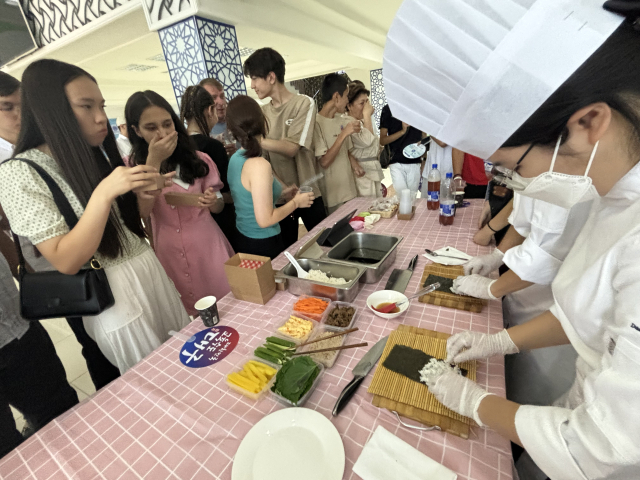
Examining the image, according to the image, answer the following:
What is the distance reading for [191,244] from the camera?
1.84 m

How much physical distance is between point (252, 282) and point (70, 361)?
2.31m

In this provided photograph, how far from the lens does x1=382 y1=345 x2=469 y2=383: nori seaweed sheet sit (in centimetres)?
86

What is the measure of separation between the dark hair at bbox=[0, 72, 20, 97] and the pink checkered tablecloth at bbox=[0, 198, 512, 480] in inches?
63.2

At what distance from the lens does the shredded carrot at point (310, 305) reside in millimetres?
1174

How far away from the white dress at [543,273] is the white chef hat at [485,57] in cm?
58

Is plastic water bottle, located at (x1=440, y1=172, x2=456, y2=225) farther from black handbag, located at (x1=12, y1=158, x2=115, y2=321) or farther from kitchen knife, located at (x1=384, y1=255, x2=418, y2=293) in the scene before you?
black handbag, located at (x1=12, y1=158, x2=115, y2=321)

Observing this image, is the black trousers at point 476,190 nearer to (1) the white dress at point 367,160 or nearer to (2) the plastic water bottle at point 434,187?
(1) the white dress at point 367,160

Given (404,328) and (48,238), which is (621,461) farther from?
(48,238)

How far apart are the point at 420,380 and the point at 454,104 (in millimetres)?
758

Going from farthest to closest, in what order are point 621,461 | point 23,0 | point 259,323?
point 23,0, point 259,323, point 621,461

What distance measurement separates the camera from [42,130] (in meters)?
1.05

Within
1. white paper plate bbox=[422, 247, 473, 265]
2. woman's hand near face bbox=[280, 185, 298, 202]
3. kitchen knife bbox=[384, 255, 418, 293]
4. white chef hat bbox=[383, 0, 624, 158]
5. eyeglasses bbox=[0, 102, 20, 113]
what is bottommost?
kitchen knife bbox=[384, 255, 418, 293]

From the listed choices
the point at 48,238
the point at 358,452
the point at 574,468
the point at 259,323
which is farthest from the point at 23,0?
the point at 574,468

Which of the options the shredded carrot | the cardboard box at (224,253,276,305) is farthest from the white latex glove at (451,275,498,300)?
the cardboard box at (224,253,276,305)
